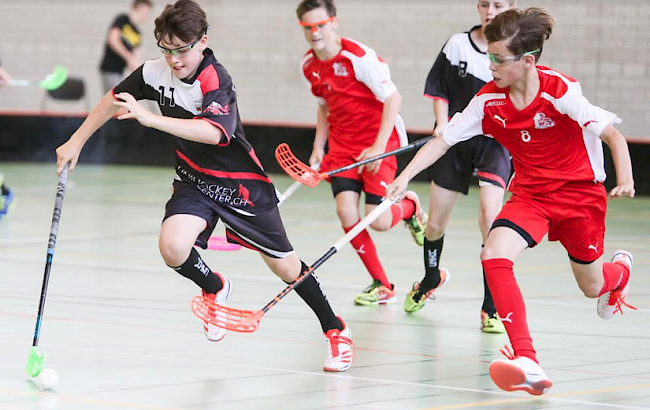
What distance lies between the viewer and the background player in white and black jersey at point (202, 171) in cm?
379

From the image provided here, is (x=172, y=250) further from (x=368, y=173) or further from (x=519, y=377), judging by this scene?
(x=368, y=173)

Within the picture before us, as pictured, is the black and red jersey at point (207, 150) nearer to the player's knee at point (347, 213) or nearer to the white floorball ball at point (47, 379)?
the white floorball ball at point (47, 379)

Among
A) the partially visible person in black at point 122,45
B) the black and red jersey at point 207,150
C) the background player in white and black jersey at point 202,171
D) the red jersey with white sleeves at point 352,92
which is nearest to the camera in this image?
the background player in white and black jersey at point 202,171

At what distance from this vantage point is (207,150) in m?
3.97

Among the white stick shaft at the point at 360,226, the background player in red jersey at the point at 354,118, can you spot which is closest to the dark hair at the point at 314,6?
A: the background player in red jersey at the point at 354,118

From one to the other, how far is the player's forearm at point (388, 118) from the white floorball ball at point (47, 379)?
2.13 metres

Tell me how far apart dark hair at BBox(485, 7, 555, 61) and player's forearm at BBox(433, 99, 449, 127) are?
1170 mm

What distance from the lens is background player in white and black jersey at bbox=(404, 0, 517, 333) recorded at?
4812mm

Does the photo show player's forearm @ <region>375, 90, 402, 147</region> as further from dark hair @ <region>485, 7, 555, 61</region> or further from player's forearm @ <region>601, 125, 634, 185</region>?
player's forearm @ <region>601, 125, 634, 185</region>

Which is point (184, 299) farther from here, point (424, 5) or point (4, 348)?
point (424, 5)

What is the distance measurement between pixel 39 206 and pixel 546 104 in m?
6.00

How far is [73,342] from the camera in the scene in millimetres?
4188

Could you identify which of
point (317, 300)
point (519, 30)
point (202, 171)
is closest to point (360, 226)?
point (317, 300)

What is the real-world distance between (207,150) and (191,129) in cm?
37
